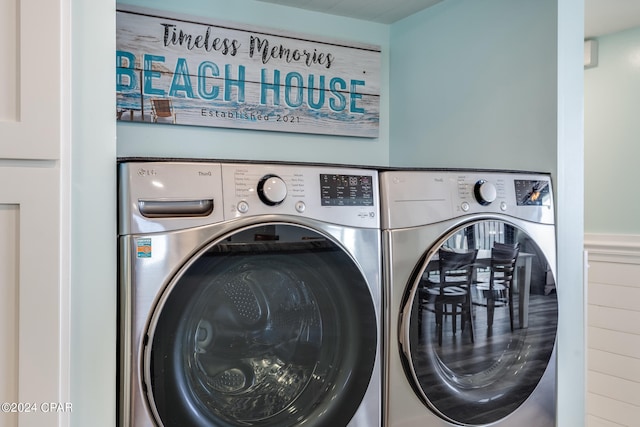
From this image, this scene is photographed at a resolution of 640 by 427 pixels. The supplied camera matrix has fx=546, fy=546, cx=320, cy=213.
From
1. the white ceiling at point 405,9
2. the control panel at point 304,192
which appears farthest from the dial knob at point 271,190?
the white ceiling at point 405,9

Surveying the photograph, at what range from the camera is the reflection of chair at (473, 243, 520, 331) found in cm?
158

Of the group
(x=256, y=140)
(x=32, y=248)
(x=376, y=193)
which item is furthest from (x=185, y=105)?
(x=32, y=248)

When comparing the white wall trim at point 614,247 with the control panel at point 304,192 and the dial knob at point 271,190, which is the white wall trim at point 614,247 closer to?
the control panel at point 304,192

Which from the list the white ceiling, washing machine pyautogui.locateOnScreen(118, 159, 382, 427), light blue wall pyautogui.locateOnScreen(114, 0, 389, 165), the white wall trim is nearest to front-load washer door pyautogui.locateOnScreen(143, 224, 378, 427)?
washing machine pyautogui.locateOnScreen(118, 159, 382, 427)

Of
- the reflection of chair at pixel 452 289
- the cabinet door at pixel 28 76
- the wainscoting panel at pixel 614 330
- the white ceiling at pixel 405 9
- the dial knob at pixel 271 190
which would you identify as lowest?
the wainscoting panel at pixel 614 330

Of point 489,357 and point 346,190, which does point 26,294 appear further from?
point 489,357

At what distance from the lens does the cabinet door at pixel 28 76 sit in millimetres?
1022

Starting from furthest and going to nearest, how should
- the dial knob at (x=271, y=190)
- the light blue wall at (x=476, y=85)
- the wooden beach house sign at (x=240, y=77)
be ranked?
the wooden beach house sign at (x=240, y=77), the light blue wall at (x=476, y=85), the dial knob at (x=271, y=190)

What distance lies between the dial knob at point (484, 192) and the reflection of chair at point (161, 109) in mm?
1079

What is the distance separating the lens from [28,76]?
1026 mm

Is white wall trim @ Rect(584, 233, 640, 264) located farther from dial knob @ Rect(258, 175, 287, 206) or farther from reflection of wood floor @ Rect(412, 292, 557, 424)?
dial knob @ Rect(258, 175, 287, 206)

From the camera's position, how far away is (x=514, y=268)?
1624mm

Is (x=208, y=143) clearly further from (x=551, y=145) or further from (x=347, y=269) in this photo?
(x=551, y=145)

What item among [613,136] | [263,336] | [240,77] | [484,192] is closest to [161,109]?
[240,77]
